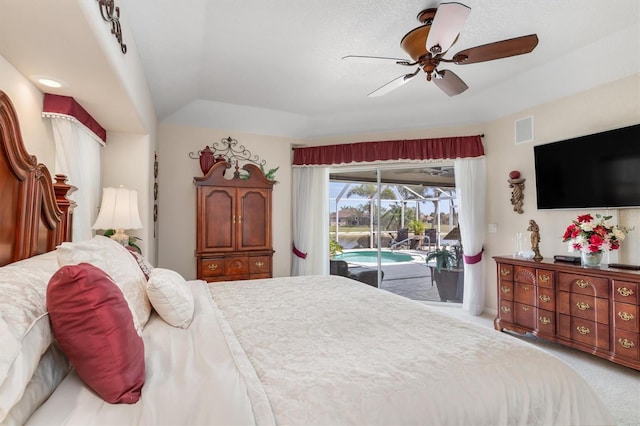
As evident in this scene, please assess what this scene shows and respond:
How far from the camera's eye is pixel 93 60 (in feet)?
5.64

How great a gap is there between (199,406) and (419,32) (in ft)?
7.78

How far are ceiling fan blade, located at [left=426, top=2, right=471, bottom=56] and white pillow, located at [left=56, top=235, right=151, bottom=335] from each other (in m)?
1.99

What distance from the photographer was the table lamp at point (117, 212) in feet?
8.31

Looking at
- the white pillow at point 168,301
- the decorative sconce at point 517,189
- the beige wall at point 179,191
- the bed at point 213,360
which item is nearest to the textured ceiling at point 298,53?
the beige wall at point 179,191

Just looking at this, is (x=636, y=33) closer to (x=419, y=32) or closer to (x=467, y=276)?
(x=419, y=32)

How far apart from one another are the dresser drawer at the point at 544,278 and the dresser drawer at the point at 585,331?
28 centimetres

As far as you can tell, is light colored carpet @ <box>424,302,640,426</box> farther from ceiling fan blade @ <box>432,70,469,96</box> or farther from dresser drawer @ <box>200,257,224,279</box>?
dresser drawer @ <box>200,257,224,279</box>

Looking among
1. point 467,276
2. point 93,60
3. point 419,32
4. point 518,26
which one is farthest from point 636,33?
point 93,60

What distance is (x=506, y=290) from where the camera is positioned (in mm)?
3383

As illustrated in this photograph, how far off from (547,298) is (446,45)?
2505 millimetres

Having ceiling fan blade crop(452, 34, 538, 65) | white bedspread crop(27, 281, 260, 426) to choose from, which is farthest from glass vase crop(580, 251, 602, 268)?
white bedspread crop(27, 281, 260, 426)

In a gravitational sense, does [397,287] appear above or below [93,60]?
below

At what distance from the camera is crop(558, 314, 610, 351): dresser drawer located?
8.43 ft

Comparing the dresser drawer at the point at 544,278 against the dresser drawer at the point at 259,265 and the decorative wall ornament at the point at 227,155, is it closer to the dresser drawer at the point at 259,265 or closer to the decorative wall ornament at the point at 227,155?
the dresser drawer at the point at 259,265
